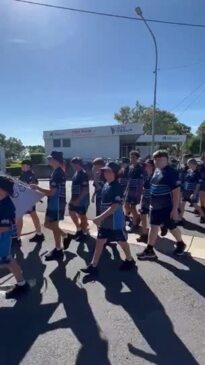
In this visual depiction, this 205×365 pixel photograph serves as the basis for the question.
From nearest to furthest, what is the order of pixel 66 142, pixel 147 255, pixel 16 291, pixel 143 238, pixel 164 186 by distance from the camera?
pixel 16 291 → pixel 164 186 → pixel 147 255 → pixel 143 238 → pixel 66 142

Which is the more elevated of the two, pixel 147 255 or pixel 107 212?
pixel 107 212

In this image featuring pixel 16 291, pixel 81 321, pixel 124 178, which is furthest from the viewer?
pixel 124 178

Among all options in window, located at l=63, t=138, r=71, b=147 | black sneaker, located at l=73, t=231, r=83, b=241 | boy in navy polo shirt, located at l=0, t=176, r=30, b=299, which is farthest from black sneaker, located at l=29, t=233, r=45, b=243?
window, located at l=63, t=138, r=71, b=147

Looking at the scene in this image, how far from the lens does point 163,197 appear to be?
18.2 feet

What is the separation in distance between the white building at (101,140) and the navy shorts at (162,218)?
33708 mm

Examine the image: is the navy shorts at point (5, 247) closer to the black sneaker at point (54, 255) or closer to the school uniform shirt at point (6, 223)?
the school uniform shirt at point (6, 223)

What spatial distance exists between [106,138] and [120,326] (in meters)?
36.9

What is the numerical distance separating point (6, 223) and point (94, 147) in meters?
36.9

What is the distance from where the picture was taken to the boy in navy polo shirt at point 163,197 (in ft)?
17.9

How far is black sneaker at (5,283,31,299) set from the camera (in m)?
4.48

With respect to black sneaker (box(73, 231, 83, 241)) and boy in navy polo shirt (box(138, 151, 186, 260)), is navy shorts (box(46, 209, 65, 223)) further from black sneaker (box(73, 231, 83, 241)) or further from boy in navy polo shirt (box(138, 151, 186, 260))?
boy in navy polo shirt (box(138, 151, 186, 260))

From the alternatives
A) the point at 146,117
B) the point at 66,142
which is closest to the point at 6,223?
the point at 66,142

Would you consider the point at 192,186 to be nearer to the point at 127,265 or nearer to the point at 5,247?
the point at 127,265

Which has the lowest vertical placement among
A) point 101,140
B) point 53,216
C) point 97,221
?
point 53,216
